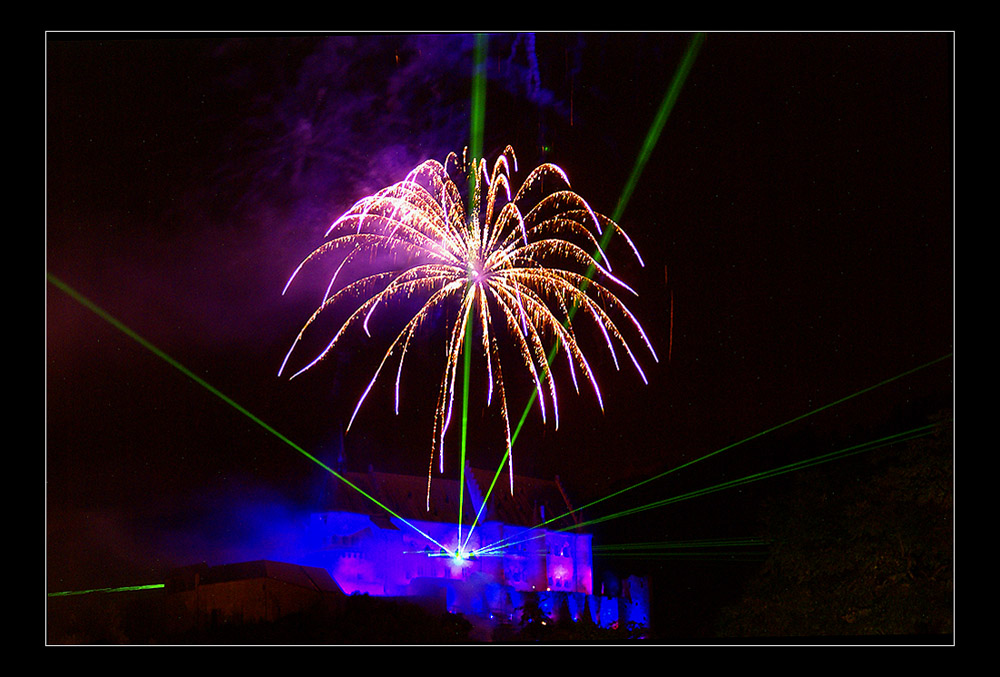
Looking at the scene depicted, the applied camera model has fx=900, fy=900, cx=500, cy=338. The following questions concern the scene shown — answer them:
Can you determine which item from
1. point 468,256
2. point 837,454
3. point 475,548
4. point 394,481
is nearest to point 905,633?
point 837,454

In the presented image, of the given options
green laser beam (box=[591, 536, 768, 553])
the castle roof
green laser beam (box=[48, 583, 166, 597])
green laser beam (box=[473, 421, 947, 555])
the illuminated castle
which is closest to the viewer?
green laser beam (box=[473, 421, 947, 555])

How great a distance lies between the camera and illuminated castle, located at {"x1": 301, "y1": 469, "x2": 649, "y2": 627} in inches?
1358

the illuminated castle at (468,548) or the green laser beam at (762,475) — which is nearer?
the green laser beam at (762,475)

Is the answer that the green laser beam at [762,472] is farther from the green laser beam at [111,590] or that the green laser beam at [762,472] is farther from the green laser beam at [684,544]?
the green laser beam at [111,590]

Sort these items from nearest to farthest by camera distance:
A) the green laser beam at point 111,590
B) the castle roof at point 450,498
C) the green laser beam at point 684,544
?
the green laser beam at point 111,590 < the green laser beam at point 684,544 < the castle roof at point 450,498

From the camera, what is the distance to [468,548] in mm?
40156

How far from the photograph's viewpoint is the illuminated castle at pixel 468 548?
34.5 metres

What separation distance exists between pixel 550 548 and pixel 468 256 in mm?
24350

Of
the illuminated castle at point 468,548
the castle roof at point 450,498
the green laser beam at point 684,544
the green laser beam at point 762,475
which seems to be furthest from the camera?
the castle roof at point 450,498

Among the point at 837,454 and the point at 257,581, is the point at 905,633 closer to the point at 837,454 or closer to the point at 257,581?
the point at 837,454

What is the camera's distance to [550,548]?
142 feet

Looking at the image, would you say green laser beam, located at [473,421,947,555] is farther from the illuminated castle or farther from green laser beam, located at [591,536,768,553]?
green laser beam, located at [591,536,768,553]

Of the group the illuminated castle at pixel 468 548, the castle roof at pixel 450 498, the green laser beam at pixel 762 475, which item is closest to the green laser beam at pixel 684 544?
the illuminated castle at pixel 468 548

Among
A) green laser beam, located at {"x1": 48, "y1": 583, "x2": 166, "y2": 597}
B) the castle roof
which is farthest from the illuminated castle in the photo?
green laser beam, located at {"x1": 48, "y1": 583, "x2": 166, "y2": 597}
